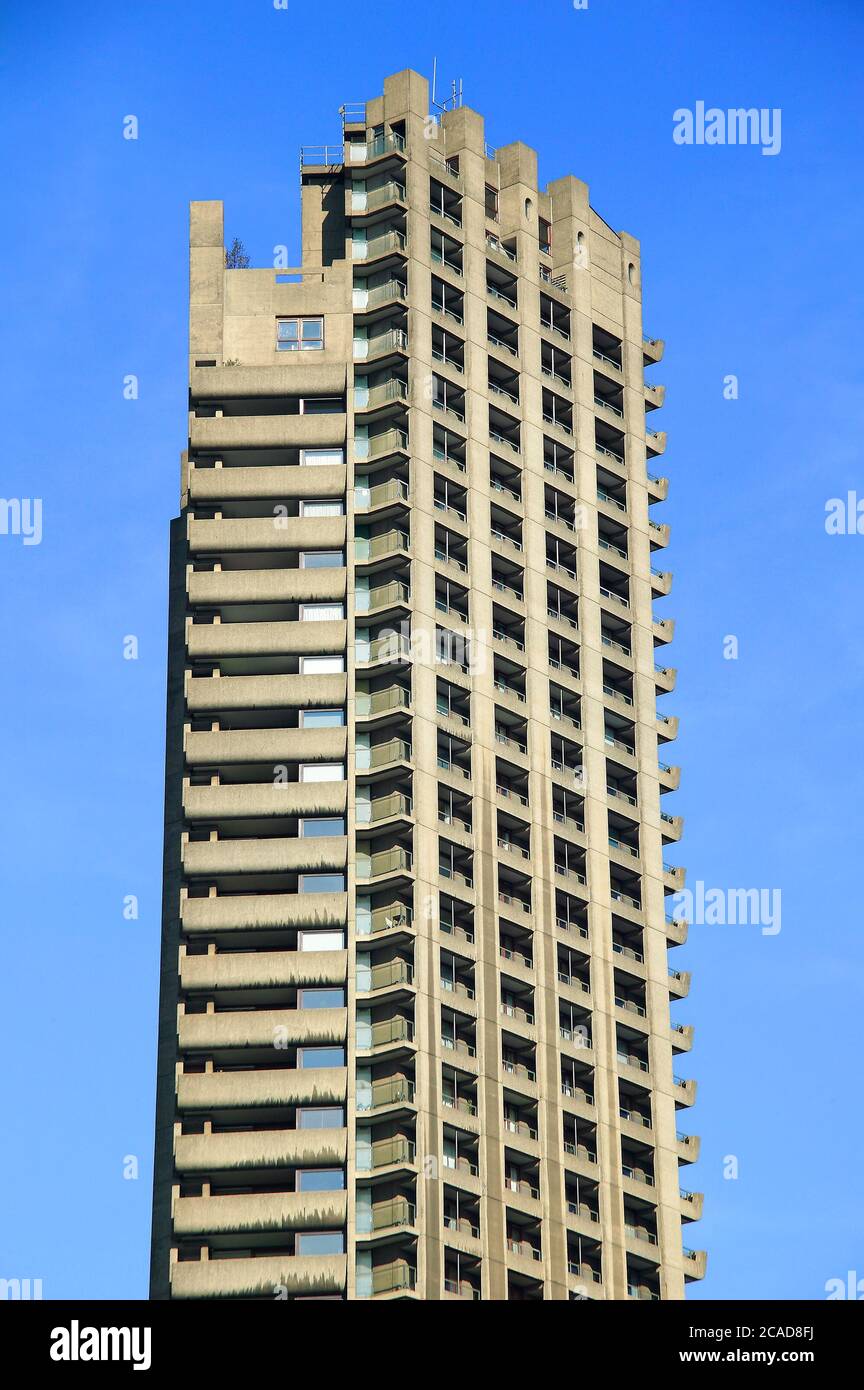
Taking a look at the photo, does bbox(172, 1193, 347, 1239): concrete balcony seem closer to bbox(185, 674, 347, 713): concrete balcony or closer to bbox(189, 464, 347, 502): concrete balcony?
bbox(185, 674, 347, 713): concrete balcony

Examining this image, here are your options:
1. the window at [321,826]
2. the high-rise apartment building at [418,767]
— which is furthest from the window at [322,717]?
the window at [321,826]

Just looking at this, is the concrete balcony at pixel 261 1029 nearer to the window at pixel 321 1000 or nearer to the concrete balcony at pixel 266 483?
the window at pixel 321 1000

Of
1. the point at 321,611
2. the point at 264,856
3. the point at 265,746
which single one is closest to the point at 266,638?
the point at 321,611

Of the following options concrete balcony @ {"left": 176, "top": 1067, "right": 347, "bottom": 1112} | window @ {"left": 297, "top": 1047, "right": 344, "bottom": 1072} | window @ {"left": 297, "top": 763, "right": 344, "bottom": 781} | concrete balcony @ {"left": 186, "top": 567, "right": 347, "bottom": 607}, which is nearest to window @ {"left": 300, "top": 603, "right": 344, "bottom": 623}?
concrete balcony @ {"left": 186, "top": 567, "right": 347, "bottom": 607}

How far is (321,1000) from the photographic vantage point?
382 feet

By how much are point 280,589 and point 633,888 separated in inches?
954

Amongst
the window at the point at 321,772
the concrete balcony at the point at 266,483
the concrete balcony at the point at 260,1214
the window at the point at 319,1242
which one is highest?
the concrete balcony at the point at 266,483

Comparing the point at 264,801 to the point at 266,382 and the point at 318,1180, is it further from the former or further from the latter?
the point at 266,382

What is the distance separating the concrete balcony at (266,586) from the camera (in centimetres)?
12506

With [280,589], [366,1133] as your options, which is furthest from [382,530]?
[366,1133]

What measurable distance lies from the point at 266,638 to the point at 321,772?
24.3ft

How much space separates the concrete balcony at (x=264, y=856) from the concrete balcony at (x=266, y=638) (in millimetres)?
9808
